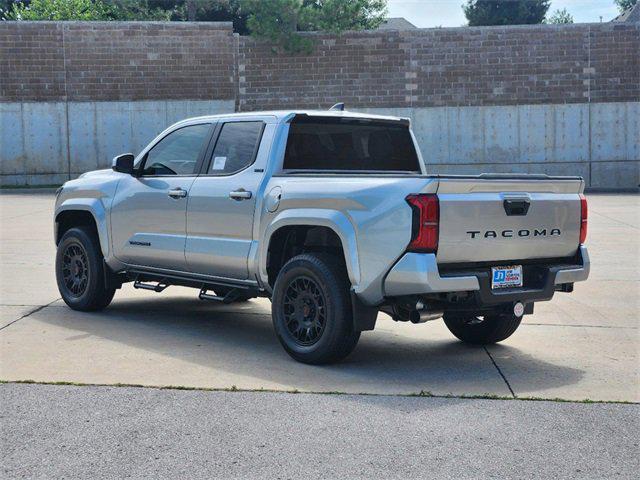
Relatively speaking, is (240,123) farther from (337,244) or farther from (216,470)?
(216,470)

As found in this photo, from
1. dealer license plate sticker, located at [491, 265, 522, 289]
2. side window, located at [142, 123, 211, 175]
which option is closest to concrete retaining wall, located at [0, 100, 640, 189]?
side window, located at [142, 123, 211, 175]

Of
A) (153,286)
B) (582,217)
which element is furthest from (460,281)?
(153,286)

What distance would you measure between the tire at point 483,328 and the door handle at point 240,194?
192 centimetres

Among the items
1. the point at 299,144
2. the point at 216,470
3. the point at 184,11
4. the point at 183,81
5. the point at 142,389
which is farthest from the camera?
the point at 184,11

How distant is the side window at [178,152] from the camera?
8633 millimetres

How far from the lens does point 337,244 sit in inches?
289

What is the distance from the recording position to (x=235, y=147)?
822 cm

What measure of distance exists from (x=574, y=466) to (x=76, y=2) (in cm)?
5257

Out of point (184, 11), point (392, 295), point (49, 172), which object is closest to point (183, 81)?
point (49, 172)

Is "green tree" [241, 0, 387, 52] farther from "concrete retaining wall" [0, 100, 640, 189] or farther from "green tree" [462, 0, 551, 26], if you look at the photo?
"green tree" [462, 0, 551, 26]

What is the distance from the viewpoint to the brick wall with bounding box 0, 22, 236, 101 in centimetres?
3111

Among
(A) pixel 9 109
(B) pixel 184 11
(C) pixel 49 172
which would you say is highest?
(B) pixel 184 11

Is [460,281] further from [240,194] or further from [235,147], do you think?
[235,147]

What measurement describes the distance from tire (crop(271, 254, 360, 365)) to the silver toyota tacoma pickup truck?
11mm
